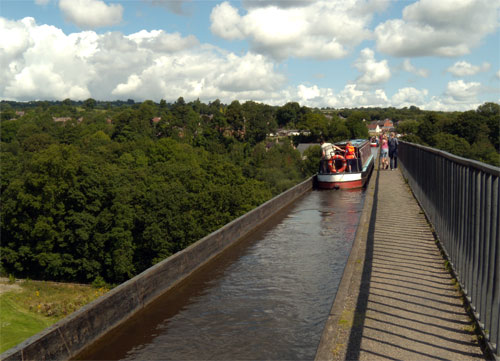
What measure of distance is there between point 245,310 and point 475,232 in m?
3.22

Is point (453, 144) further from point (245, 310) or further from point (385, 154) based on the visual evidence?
point (245, 310)

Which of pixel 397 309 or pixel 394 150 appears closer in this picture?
pixel 397 309

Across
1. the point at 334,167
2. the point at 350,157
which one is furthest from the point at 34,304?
the point at 350,157

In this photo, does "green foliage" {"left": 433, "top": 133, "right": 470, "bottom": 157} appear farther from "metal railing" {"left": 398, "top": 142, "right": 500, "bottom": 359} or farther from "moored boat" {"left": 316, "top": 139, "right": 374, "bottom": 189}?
"metal railing" {"left": 398, "top": 142, "right": 500, "bottom": 359}

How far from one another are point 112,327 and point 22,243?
51.7m

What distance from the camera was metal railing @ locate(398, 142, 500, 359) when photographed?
498cm

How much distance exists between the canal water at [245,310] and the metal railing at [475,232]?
192 cm

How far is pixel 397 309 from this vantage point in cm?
628

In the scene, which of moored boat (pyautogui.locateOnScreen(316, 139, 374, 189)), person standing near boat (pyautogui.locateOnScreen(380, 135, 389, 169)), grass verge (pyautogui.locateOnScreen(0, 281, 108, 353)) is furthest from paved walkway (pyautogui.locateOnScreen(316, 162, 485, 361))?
grass verge (pyautogui.locateOnScreen(0, 281, 108, 353))

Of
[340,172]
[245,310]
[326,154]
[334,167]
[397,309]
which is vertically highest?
[326,154]

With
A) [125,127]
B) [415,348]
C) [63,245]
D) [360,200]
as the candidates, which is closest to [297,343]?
[415,348]

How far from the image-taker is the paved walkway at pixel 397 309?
16.9ft

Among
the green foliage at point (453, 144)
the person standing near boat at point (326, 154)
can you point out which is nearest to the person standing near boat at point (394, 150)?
the person standing near boat at point (326, 154)

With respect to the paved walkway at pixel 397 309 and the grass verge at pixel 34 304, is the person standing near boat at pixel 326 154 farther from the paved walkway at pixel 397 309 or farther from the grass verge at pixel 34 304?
the grass verge at pixel 34 304
